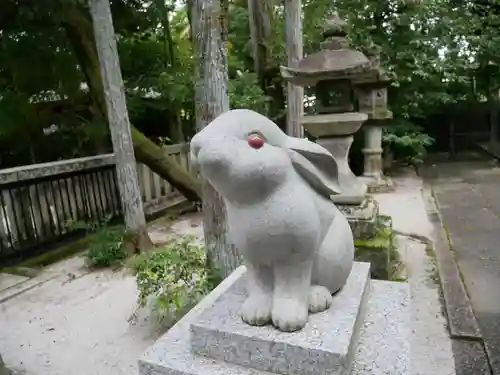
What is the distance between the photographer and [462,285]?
346 cm

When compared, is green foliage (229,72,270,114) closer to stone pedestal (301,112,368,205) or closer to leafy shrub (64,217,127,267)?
stone pedestal (301,112,368,205)

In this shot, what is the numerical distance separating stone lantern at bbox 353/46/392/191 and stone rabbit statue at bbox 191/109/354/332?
551 cm

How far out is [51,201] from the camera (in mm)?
4852

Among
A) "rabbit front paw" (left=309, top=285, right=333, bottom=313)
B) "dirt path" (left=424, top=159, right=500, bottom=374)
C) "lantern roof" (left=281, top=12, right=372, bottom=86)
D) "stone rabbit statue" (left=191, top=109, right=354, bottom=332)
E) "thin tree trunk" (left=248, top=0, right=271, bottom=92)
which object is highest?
"thin tree trunk" (left=248, top=0, right=271, bottom=92)

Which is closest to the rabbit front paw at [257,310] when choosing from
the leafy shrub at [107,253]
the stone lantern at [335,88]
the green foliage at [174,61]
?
the stone lantern at [335,88]

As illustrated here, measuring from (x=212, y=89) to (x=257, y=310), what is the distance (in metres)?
1.94

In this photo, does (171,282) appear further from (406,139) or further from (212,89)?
(406,139)

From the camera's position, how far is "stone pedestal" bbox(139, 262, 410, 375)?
4.53ft

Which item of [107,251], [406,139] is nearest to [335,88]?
[107,251]

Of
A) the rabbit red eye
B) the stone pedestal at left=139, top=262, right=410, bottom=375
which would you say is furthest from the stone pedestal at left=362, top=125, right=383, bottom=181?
the rabbit red eye

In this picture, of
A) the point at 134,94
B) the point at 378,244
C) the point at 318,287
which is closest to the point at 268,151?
the point at 318,287

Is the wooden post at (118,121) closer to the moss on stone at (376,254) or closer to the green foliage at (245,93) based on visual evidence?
the green foliage at (245,93)

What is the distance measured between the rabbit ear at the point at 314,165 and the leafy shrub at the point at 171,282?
1.56 metres

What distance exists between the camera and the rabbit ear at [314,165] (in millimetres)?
1484
